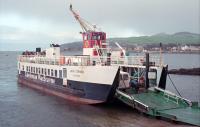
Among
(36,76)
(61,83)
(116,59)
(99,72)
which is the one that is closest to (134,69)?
(116,59)

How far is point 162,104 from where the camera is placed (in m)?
24.4

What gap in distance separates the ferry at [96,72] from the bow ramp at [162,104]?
3.00 feet

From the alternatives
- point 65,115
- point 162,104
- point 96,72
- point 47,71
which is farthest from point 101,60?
point 47,71

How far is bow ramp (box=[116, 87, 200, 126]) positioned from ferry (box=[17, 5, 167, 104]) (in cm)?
92

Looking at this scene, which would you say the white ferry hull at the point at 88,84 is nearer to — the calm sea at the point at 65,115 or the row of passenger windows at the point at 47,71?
the row of passenger windows at the point at 47,71

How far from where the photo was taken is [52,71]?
34375 mm

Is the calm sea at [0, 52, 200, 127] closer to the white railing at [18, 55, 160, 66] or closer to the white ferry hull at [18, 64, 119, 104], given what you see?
the white ferry hull at [18, 64, 119, 104]

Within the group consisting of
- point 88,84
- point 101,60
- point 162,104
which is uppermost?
point 101,60

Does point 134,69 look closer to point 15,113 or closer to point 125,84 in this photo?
point 125,84

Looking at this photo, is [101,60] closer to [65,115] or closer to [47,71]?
[65,115]

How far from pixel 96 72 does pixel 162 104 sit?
5.96 m

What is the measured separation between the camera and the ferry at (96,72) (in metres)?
26.2

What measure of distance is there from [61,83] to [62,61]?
2230mm

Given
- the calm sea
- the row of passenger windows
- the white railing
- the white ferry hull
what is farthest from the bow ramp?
the row of passenger windows
